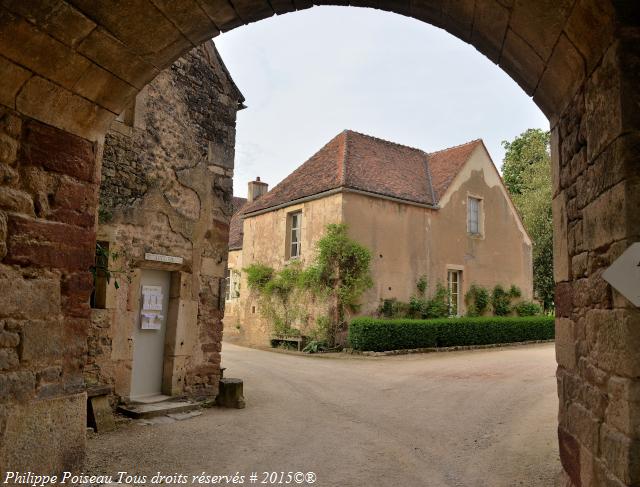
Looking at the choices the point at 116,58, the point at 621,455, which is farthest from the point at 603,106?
the point at 116,58

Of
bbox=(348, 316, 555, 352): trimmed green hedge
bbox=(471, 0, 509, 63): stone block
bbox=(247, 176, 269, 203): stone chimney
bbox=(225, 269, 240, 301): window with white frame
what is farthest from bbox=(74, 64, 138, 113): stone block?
bbox=(247, 176, 269, 203): stone chimney

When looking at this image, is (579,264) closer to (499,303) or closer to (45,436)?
(45,436)

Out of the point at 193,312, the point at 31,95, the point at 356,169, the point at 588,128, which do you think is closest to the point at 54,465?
the point at 31,95

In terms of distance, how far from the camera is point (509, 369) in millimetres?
11516

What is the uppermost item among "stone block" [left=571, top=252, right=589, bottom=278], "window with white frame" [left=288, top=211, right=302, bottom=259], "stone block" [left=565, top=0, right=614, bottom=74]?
"window with white frame" [left=288, top=211, right=302, bottom=259]

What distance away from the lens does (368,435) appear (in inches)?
238

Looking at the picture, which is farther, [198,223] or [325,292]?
[325,292]

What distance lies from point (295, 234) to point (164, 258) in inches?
394

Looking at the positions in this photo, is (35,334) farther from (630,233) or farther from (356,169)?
(356,169)

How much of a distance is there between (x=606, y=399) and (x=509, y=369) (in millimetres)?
9636

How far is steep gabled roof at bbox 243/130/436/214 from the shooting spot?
16031 millimetres

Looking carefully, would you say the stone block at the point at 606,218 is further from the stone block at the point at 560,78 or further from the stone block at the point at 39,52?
the stone block at the point at 39,52

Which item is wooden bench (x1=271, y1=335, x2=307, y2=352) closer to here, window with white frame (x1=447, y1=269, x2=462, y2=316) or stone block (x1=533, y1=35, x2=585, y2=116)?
window with white frame (x1=447, y1=269, x2=462, y2=316)

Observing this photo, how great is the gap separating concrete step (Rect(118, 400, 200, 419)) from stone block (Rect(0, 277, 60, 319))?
3.83 m
